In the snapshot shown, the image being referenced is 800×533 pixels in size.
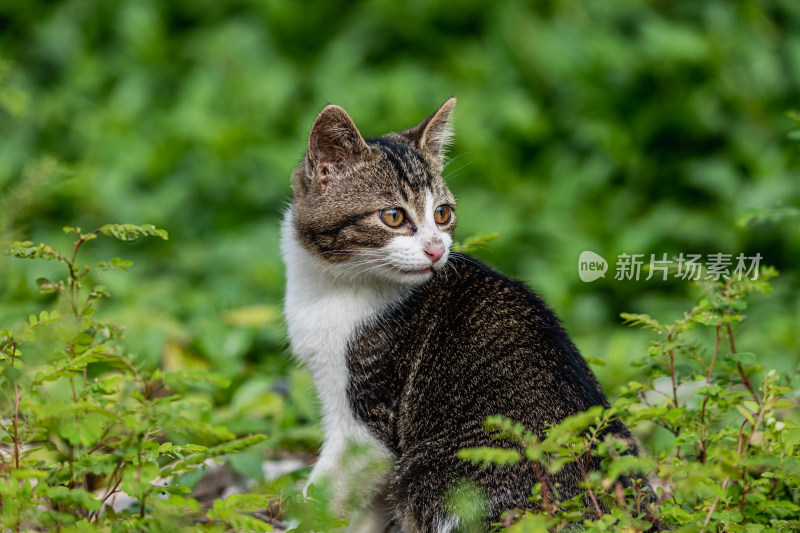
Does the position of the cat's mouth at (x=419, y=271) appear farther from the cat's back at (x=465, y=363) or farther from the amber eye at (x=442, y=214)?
the amber eye at (x=442, y=214)

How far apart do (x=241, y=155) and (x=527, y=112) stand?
222 centimetres

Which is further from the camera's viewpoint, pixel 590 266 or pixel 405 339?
pixel 590 266

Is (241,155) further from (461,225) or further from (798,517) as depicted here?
(798,517)

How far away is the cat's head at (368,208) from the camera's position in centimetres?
306

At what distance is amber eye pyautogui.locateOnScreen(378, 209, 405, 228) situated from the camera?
10.2ft

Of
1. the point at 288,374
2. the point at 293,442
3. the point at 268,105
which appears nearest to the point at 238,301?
the point at 288,374

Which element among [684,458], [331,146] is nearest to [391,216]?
[331,146]

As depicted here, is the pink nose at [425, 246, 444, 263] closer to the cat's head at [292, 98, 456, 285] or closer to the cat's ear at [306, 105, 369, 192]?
the cat's head at [292, 98, 456, 285]

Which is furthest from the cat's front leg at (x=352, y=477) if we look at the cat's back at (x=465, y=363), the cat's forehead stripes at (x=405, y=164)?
the cat's forehead stripes at (x=405, y=164)

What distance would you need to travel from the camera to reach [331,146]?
10.6 ft

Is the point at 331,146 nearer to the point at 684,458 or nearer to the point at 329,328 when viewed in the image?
the point at 329,328

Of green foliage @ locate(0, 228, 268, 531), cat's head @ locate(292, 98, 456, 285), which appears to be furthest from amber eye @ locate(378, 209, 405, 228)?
green foliage @ locate(0, 228, 268, 531)

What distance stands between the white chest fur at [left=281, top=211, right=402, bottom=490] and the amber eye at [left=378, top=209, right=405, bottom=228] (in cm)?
27

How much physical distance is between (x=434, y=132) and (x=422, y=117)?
293 centimetres
